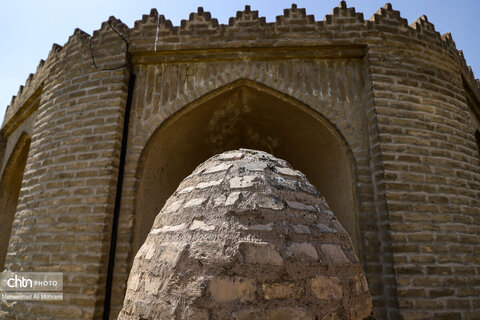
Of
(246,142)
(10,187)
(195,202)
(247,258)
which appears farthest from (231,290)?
(10,187)

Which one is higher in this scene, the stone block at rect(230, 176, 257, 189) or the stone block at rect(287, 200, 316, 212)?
the stone block at rect(230, 176, 257, 189)

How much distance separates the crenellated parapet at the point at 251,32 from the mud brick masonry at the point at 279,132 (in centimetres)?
2

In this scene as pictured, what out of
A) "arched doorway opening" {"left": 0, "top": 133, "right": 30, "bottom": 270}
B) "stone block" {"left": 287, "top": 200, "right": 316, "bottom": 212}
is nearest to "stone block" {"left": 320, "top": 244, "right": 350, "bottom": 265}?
"stone block" {"left": 287, "top": 200, "right": 316, "bottom": 212}

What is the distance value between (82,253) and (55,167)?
3.78 feet

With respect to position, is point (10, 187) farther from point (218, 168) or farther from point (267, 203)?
point (267, 203)

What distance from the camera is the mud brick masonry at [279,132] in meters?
3.21

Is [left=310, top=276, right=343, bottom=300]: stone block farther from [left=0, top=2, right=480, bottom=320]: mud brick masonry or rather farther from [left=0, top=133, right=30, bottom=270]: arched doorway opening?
[left=0, top=133, right=30, bottom=270]: arched doorway opening

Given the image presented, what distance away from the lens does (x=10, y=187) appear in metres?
6.43

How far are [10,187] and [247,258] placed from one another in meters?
7.15

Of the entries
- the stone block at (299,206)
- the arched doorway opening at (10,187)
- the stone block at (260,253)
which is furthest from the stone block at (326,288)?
the arched doorway opening at (10,187)

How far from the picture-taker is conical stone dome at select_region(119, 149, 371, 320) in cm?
107

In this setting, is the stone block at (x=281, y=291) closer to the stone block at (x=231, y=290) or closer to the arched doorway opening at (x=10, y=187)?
the stone block at (x=231, y=290)

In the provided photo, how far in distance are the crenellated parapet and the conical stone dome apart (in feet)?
9.86

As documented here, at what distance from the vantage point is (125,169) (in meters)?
3.73
